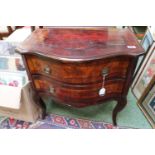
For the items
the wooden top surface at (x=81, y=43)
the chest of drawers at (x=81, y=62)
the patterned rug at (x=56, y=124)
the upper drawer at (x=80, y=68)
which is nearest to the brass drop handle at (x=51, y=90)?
the chest of drawers at (x=81, y=62)

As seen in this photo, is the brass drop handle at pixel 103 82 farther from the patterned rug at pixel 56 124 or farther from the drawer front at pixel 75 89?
the patterned rug at pixel 56 124

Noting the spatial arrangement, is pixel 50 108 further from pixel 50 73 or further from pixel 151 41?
pixel 151 41

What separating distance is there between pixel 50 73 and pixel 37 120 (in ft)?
2.14

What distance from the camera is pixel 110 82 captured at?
1.06m

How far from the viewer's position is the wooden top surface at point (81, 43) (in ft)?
2.98

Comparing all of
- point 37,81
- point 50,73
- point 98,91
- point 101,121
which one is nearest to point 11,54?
point 37,81

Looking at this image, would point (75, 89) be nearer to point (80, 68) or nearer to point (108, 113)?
point (80, 68)

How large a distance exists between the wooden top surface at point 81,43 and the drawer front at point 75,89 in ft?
0.70

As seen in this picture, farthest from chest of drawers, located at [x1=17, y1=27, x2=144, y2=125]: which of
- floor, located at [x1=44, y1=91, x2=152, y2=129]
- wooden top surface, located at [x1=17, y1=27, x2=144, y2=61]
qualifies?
floor, located at [x1=44, y1=91, x2=152, y2=129]

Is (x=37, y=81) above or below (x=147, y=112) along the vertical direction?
above

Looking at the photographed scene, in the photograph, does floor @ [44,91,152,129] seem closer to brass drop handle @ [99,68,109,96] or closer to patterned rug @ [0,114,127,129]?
patterned rug @ [0,114,127,129]

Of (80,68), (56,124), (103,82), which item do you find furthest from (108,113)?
(80,68)
